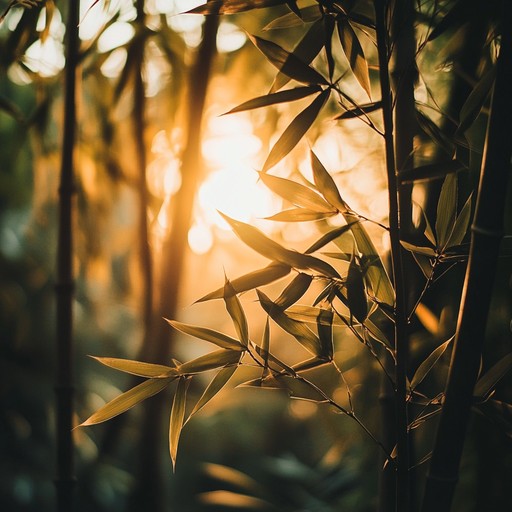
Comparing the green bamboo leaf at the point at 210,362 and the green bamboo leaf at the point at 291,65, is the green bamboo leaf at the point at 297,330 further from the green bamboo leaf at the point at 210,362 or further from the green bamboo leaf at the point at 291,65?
the green bamboo leaf at the point at 291,65

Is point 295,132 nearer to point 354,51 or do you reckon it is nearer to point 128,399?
point 354,51

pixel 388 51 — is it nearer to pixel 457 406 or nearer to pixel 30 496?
pixel 457 406

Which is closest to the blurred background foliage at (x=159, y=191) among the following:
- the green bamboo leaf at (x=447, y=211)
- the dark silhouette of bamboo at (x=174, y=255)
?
the dark silhouette of bamboo at (x=174, y=255)

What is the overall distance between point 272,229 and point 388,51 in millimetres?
968

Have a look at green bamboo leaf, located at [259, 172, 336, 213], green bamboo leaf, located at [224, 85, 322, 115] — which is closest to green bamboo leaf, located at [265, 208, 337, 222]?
green bamboo leaf, located at [259, 172, 336, 213]

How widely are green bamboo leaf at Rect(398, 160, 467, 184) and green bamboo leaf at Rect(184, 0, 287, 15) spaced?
0.22m

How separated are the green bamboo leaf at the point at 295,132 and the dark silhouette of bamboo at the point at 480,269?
17 cm

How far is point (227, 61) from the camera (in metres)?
1.47

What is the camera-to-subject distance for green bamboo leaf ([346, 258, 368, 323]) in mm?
558

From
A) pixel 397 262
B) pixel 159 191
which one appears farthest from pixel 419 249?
pixel 159 191

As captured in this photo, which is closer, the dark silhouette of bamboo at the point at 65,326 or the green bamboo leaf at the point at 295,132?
the green bamboo leaf at the point at 295,132

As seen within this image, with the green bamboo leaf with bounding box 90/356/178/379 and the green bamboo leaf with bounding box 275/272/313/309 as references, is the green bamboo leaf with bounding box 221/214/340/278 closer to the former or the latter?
the green bamboo leaf with bounding box 275/272/313/309

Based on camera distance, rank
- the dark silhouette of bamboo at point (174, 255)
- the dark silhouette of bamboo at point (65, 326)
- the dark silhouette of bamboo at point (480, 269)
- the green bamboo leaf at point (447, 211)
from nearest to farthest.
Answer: the dark silhouette of bamboo at point (480, 269) → the green bamboo leaf at point (447, 211) → the dark silhouette of bamboo at point (65, 326) → the dark silhouette of bamboo at point (174, 255)

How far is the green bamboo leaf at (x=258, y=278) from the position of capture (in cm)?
57
